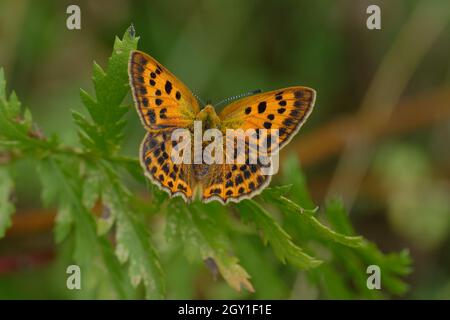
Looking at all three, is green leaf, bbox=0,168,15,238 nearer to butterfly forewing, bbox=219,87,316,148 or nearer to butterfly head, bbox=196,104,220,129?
butterfly head, bbox=196,104,220,129

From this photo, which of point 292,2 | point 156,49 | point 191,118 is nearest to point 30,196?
point 156,49

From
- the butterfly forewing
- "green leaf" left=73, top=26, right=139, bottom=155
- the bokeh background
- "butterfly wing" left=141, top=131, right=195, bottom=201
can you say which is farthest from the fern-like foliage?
the bokeh background

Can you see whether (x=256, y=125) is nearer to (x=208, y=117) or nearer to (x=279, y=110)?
(x=279, y=110)

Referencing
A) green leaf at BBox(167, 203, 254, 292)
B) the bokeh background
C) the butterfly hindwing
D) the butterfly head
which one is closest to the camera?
the butterfly hindwing

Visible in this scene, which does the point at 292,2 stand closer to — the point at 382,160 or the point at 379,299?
the point at 382,160

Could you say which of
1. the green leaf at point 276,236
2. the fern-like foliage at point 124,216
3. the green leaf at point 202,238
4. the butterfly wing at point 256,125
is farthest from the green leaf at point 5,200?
the green leaf at point 276,236

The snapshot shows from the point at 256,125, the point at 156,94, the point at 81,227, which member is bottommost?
the point at 81,227

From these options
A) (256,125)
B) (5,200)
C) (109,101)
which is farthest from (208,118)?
(5,200)
